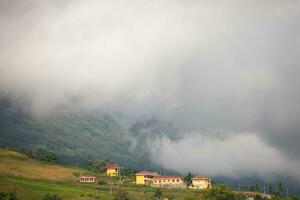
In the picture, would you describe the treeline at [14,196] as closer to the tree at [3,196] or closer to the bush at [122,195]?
the tree at [3,196]

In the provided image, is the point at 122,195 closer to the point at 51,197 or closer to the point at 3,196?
the point at 51,197

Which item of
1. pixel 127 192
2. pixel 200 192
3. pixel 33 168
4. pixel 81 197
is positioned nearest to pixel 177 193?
pixel 200 192

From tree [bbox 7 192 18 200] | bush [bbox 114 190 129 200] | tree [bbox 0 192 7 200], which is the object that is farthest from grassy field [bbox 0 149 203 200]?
tree [bbox 0 192 7 200]

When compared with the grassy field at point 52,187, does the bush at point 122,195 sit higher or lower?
lower

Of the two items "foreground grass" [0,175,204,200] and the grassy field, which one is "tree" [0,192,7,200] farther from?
the grassy field

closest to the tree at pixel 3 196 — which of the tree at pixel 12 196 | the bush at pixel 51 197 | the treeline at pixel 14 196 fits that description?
the treeline at pixel 14 196

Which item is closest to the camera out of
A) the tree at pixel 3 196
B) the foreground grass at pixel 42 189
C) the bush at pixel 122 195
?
the tree at pixel 3 196

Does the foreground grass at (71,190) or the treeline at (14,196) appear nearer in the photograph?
the treeline at (14,196)

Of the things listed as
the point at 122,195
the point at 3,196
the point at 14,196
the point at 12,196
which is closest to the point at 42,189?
the point at 14,196

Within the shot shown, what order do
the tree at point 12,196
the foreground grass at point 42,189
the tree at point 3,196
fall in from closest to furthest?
1. the tree at point 3,196
2. the tree at point 12,196
3. the foreground grass at point 42,189

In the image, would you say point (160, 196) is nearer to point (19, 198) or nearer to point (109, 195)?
point (109, 195)

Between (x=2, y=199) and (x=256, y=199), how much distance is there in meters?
88.4

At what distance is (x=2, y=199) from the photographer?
152750 millimetres

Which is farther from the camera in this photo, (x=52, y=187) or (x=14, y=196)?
(x=52, y=187)
